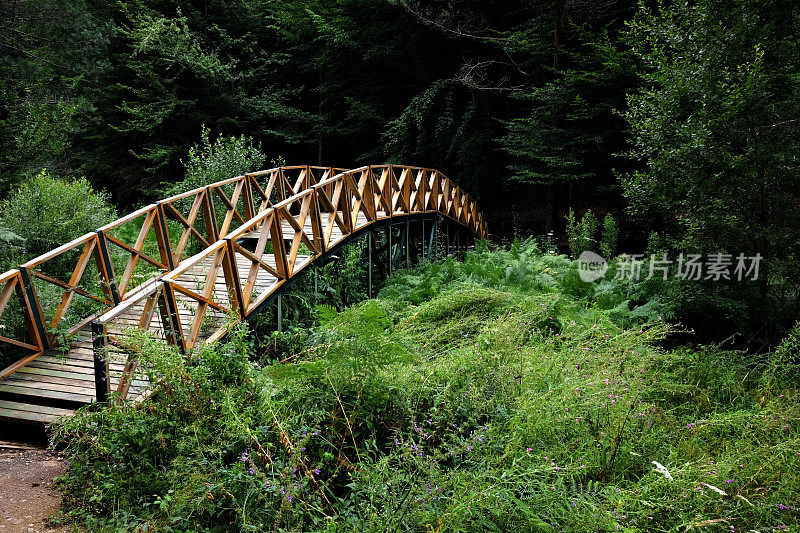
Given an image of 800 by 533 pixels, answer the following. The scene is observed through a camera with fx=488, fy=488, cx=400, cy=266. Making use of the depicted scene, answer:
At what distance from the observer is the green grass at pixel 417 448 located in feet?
8.86

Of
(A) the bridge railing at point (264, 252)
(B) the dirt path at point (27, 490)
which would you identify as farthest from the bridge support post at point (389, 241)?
(B) the dirt path at point (27, 490)

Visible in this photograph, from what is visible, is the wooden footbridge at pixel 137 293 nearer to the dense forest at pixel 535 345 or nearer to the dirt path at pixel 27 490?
the dirt path at pixel 27 490

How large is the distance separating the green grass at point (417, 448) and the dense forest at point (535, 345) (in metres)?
0.02

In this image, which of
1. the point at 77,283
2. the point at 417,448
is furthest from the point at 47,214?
the point at 417,448

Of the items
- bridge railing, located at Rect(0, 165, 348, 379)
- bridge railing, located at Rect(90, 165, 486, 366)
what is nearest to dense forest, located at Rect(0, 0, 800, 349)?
bridge railing, located at Rect(0, 165, 348, 379)

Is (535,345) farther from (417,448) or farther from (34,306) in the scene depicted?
(34,306)

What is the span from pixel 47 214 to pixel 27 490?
7494mm

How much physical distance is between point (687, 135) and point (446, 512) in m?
5.98

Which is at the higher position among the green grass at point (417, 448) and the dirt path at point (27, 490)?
the green grass at point (417, 448)

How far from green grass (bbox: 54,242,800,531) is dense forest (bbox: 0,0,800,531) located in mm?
20

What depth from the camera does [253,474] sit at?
279cm

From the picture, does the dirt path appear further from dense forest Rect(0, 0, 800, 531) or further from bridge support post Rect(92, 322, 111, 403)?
bridge support post Rect(92, 322, 111, 403)

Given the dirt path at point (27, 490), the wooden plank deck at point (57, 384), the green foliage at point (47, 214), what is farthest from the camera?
the green foliage at point (47, 214)

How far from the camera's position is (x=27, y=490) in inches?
124
